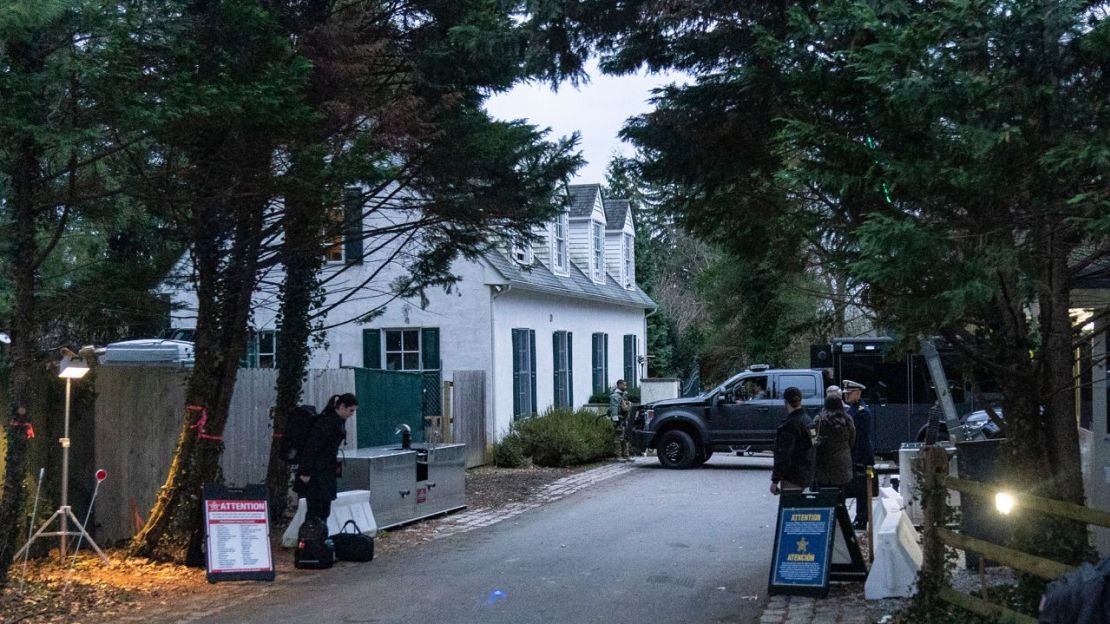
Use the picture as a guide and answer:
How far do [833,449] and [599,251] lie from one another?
22502 millimetres

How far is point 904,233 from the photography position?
6562mm

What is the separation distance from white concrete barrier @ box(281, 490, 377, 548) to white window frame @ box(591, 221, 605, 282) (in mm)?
21301

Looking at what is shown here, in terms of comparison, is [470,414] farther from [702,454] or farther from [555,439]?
[702,454]

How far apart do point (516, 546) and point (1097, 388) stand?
6.52 meters

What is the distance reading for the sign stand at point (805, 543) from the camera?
10359 millimetres

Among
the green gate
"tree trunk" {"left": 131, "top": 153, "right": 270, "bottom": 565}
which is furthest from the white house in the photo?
"tree trunk" {"left": 131, "top": 153, "right": 270, "bottom": 565}

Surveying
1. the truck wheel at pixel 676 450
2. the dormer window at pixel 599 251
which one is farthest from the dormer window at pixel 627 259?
the truck wheel at pixel 676 450

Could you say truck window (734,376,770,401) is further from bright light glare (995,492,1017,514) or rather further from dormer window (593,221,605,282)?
bright light glare (995,492,1017,514)

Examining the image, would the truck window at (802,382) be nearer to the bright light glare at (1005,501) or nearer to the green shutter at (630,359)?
the green shutter at (630,359)

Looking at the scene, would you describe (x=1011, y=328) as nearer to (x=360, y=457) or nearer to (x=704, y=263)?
(x=360, y=457)

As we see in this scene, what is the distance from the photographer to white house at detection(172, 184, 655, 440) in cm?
2511

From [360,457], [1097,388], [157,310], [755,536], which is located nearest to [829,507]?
[1097,388]

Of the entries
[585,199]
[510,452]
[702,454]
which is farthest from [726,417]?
[585,199]

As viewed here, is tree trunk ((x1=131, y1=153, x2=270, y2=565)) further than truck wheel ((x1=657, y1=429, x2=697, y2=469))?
No
